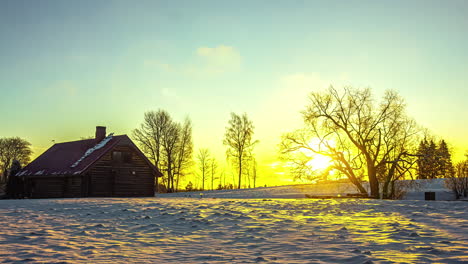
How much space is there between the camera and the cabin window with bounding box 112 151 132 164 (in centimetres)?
3694

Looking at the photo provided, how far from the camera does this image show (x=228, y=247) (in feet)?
26.5

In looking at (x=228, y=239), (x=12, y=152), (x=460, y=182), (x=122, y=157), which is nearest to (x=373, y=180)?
(x=460, y=182)

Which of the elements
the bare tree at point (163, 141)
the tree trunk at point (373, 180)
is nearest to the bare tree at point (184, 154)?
the bare tree at point (163, 141)

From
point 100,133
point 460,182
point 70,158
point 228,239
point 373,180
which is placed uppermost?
point 100,133

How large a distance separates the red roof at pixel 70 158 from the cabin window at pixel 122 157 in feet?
3.30

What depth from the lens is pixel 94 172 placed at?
35062mm

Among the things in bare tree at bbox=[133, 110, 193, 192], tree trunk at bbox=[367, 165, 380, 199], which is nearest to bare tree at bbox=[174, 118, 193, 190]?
bare tree at bbox=[133, 110, 193, 192]

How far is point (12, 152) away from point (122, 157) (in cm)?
4356

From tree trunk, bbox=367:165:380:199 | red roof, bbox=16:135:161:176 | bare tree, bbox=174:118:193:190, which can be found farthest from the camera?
bare tree, bbox=174:118:193:190

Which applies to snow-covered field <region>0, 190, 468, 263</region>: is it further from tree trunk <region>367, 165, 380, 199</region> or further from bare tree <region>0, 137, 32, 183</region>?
bare tree <region>0, 137, 32, 183</region>

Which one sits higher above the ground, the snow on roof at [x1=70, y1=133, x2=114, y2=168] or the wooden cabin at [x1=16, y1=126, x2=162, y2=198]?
the snow on roof at [x1=70, y1=133, x2=114, y2=168]

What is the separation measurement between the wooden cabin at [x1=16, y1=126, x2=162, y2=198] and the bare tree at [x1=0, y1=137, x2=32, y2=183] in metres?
33.7

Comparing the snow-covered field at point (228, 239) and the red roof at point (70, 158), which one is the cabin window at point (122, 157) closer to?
the red roof at point (70, 158)

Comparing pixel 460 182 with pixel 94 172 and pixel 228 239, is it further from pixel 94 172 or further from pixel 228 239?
pixel 228 239
